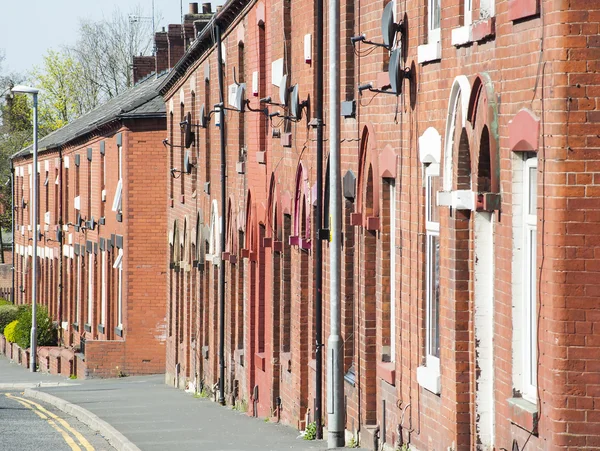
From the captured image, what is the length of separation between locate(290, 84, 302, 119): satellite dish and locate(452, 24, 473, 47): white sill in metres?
7.47

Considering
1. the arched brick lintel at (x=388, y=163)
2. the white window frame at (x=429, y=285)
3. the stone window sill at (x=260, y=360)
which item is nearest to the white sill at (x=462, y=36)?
the white window frame at (x=429, y=285)

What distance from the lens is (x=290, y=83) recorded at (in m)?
19.3

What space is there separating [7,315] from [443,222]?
42419mm

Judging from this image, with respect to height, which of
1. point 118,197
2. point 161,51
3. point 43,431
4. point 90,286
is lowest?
point 43,431

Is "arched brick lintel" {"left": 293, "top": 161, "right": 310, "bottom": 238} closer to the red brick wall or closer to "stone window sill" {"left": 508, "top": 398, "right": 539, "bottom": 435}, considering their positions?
"stone window sill" {"left": 508, "top": 398, "right": 539, "bottom": 435}

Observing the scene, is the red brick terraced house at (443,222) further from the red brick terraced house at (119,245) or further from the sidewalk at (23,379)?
the sidewalk at (23,379)

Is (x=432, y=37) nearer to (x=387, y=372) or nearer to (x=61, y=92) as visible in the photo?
(x=387, y=372)

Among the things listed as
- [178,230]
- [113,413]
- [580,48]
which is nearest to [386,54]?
[580,48]

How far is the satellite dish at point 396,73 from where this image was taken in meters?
12.5

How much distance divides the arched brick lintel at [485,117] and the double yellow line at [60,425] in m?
8.77

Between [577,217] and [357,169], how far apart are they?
6.66 metres

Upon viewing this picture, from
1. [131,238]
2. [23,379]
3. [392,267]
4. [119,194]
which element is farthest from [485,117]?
[23,379]

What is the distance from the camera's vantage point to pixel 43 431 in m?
19.8

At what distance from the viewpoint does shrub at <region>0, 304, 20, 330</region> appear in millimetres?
51188
